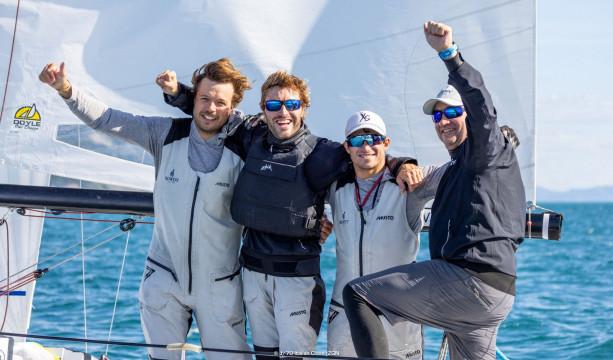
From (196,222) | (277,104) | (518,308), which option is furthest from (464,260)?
(518,308)

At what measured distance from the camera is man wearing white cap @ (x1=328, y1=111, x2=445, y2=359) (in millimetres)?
2891

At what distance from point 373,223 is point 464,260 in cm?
49

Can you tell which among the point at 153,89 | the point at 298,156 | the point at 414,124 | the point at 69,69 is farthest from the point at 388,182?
the point at 69,69

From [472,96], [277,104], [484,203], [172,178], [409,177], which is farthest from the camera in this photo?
[172,178]

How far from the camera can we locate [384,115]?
3.91 metres

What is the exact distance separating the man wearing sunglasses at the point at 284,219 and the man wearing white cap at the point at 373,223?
77 mm

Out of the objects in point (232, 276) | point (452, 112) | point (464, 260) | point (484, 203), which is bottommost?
point (232, 276)

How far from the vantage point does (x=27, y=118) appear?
3.96 metres

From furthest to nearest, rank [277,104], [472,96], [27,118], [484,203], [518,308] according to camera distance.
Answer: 1. [518,308]
2. [27,118]
3. [277,104]
4. [484,203]
5. [472,96]

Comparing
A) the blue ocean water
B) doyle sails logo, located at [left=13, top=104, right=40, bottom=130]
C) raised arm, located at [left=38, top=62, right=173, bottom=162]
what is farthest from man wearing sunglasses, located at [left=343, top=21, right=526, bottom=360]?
doyle sails logo, located at [left=13, top=104, right=40, bottom=130]

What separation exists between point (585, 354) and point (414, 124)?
17.0 ft

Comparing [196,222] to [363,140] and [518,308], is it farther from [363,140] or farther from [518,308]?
[518,308]

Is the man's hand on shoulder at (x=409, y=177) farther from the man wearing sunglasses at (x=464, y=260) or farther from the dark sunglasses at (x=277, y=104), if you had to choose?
the dark sunglasses at (x=277, y=104)

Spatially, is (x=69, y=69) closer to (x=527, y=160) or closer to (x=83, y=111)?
(x=83, y=111)
